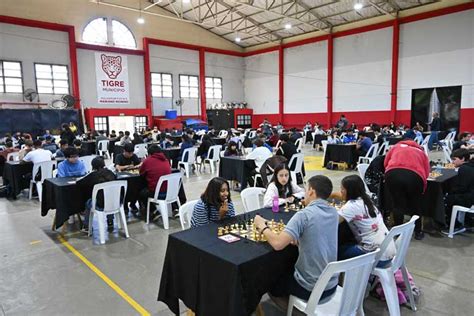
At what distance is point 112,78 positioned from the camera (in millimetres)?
18422

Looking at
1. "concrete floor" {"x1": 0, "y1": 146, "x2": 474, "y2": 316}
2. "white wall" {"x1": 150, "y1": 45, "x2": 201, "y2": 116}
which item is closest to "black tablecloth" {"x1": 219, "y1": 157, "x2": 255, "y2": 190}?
"concrete floor" {"x1": 0, "y1": 146, "x2": 474, "y2": 316}

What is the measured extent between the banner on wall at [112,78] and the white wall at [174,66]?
178 cm

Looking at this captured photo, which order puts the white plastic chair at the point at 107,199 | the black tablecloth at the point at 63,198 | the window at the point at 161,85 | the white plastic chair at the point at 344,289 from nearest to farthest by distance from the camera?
the white plastic chair at the point at 344,289 → the white plastic chair at the point at 107,199 → the black tablecloth at the point at 63,198 → the window at the point at 161,85

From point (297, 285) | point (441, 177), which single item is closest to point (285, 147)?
point (441, 177)

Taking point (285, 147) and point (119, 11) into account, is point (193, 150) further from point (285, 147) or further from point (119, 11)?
point (119, 11)

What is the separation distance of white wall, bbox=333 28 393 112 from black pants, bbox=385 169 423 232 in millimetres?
14286

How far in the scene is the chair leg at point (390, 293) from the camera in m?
2.52

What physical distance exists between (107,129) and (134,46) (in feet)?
16.5

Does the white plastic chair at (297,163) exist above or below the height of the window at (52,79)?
below

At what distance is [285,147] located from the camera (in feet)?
24.4

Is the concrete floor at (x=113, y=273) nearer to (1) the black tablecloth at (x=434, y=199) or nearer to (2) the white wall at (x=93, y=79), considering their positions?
(1) the black tablecloth at (x=434, y=199)

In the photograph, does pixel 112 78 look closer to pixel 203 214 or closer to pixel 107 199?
pixel 107 199

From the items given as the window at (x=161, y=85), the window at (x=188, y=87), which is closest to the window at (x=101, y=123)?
the window at (x=161, y=85)

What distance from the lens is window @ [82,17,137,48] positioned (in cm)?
1757
